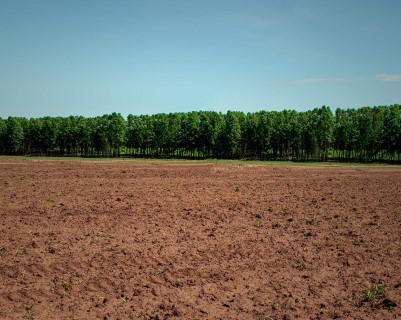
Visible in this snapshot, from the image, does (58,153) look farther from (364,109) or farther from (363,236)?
(363,236)

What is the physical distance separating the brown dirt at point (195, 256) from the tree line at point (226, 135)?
7453 centimetres

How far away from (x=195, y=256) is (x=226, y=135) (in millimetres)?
90802

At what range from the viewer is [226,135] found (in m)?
103

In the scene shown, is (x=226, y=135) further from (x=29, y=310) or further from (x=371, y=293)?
(x=29, y=310)

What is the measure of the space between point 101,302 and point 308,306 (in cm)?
542

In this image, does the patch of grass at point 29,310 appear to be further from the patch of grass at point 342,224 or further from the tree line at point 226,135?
the tree line at point 226,135

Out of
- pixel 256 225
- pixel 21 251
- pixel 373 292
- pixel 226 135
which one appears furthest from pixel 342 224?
pixel 226 135

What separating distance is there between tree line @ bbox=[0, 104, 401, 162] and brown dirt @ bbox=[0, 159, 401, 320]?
7453cm

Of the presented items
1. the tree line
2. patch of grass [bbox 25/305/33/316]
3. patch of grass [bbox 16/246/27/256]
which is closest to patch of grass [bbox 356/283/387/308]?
patch of grass [bbox 25/305/33/316]

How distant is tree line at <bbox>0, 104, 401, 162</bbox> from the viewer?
93.3 m

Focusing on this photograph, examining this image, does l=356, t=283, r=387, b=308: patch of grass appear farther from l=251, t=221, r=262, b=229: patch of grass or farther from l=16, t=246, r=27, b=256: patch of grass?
l=16, t=246, r=27, b=256: patch of grass

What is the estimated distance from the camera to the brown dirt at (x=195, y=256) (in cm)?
972

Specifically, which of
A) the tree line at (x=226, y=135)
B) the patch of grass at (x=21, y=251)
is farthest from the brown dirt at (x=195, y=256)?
the tree line at (x=226, y=135)

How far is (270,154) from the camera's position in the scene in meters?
104
